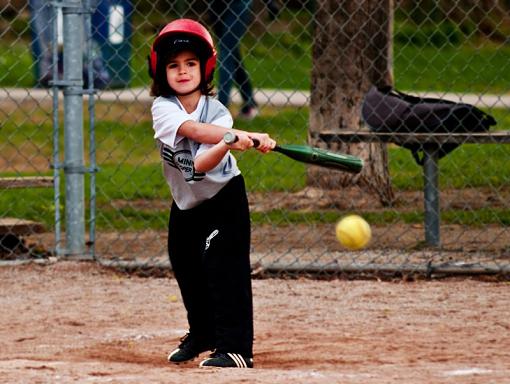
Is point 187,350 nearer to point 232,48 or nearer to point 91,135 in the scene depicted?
point 91,135

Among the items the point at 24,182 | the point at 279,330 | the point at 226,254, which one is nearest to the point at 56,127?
the point at 24,182

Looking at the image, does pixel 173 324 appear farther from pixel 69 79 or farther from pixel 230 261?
pixel 69 79

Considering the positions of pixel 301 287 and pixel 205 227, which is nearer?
pixel 205 227

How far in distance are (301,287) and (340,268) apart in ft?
1.07

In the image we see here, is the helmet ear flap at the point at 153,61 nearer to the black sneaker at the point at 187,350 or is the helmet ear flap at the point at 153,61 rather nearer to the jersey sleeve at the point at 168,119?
the jersey sleeve at the point at 168,119

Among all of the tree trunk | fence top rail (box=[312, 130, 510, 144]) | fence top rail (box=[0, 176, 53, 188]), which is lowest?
fence top rail (box=[0, 176, 53, 188])

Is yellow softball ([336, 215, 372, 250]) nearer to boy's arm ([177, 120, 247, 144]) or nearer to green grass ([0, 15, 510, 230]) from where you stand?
boy's arm ([177, 120, 247, 144])

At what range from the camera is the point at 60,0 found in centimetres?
716

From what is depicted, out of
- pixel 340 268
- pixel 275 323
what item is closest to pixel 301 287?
pixel 340 268

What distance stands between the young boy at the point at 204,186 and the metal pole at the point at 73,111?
2.22 metres

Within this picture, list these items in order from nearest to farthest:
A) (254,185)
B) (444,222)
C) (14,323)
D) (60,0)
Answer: (14,323) < (60,0) < (444,222) < (254,185)

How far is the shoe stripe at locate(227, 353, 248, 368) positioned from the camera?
4.71 m

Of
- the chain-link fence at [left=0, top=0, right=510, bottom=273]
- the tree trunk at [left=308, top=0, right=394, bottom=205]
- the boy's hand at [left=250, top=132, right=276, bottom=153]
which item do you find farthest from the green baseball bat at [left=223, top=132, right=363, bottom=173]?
the tree trunk at [left=308, top=0, right=394, bottom=205]

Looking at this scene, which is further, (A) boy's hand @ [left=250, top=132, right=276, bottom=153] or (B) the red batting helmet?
(B) the red batting helmet
